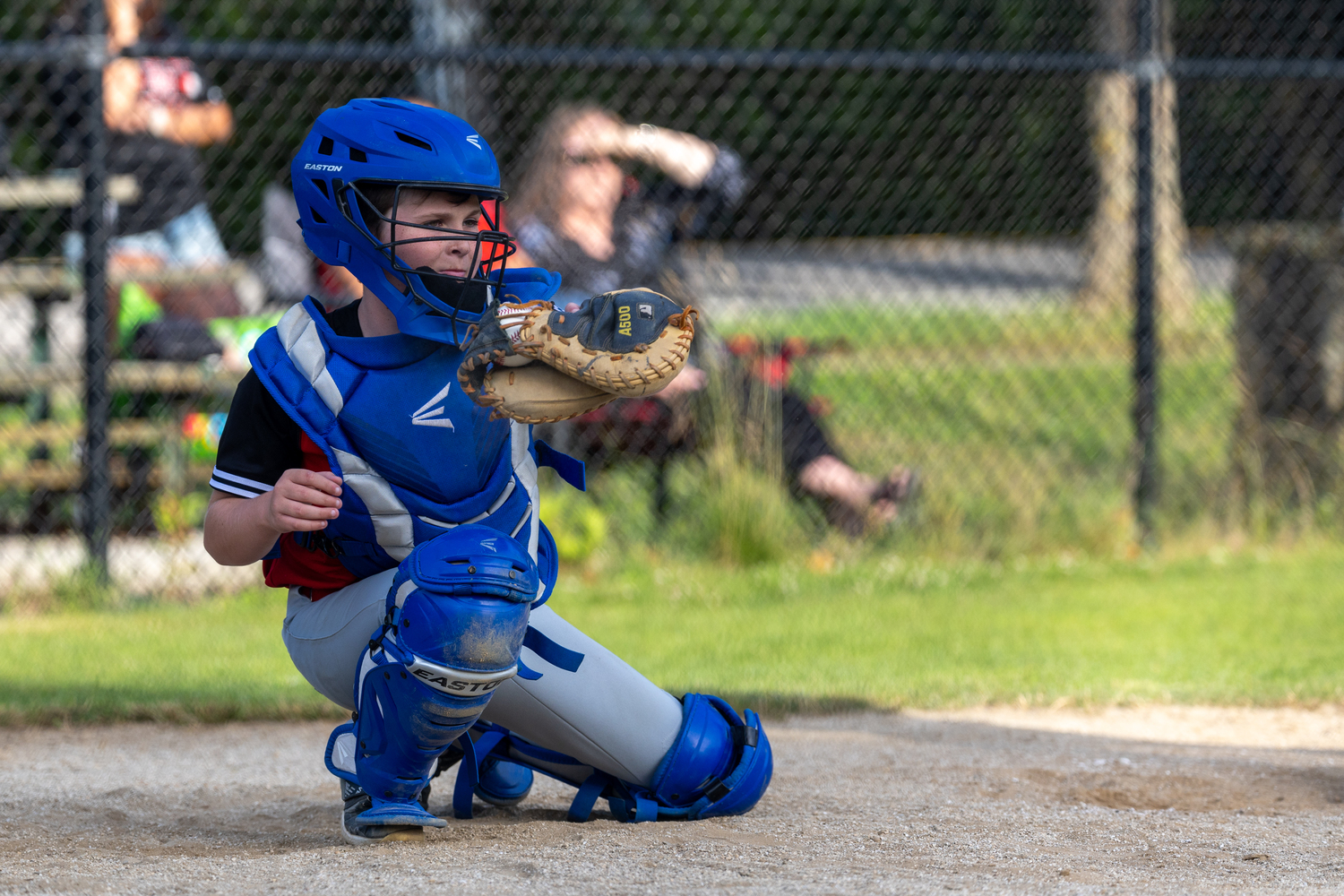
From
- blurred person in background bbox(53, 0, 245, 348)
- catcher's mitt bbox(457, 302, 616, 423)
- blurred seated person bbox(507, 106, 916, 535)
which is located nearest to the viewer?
catcher's mitt bbox(457, 302, 616, 423)

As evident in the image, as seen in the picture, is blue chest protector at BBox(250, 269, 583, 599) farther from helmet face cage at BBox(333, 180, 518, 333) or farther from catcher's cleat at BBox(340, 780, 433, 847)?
catcher's cleat at BBox(340, 780, 433, 847)

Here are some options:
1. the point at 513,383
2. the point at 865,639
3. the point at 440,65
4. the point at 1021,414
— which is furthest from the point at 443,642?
the point at 1021,414

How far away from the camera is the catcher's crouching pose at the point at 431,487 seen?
228 centimetres

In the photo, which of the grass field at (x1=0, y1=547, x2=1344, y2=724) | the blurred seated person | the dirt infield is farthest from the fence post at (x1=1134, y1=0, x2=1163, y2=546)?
the dirt infield

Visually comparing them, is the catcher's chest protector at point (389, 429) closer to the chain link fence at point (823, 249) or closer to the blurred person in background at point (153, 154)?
the chain link fence at point (823, 249)

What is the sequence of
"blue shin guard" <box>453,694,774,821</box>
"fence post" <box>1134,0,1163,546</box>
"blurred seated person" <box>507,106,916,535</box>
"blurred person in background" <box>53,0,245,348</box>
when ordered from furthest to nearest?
"fence post" <box>1134,0,1163,546</box>
"blurred seated person" <box>507,106,916,535</box>
"blurred person in background" <box>53,0,245,348</box>
"blue shin guard" <box>453,694,774,821</box>

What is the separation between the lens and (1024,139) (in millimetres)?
7062

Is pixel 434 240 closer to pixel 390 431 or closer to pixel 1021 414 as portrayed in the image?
pixel 390 431

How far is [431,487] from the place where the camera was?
246 cm

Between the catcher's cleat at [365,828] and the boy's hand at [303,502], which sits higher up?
the boy's hand at [303,502]

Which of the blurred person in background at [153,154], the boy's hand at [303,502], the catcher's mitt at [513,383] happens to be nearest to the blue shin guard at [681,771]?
the boy's hand at [303,502]

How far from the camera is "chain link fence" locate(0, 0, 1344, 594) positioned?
567 centimetres

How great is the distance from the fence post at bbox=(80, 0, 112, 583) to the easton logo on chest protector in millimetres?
3166

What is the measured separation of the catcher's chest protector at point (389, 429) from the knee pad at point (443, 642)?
4.6 inches
